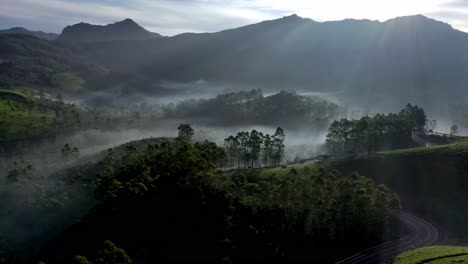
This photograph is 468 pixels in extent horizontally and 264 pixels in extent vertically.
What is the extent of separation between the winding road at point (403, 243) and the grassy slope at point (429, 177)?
5.19m

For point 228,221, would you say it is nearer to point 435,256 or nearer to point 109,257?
point 109,257

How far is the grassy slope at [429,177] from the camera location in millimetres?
125438

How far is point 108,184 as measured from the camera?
120 meters

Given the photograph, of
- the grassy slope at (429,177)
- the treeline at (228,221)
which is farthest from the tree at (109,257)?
the grassy slope at (429,177)

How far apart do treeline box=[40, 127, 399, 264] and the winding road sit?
3.68 meters

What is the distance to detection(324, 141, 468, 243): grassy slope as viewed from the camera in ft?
412

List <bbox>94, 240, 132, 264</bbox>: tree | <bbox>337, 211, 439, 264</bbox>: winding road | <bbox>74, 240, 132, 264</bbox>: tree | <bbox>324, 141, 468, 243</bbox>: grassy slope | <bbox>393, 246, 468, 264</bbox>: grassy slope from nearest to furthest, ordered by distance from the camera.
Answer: <bbox>74, 240, 132, 264</bbox>: tree → <bbox>94, 240, 132, 264</bbox>: tree → <bbox>393, 246, 468, 264</bbox>: grassy slope → <bbox>337, 211, 439, 264</bbox>: winding road → <bbox>324, 141, 468, 243</bbox>: grassy slope

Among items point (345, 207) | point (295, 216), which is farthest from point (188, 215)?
point (345, 207)

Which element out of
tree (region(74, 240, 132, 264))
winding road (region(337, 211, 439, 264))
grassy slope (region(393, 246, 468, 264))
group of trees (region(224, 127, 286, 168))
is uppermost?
group of trees (region(224, 127, 286, 168))

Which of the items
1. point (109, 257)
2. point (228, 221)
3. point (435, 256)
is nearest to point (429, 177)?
point (435, 256)

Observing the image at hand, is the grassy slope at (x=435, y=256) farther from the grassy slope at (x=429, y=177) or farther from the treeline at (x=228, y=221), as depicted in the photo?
the grassy slope at (x=429, y=177)

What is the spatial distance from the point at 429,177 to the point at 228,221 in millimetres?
86675

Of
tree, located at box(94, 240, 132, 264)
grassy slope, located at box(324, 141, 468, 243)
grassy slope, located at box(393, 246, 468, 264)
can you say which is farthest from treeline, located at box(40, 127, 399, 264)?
grassy slope, located at box(324, 141, 468, 243)

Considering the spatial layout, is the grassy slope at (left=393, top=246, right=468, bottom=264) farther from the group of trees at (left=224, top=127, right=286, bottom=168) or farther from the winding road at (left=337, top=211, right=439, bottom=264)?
the group of trees at (left=224, top=127, right=286, bottom=168)
